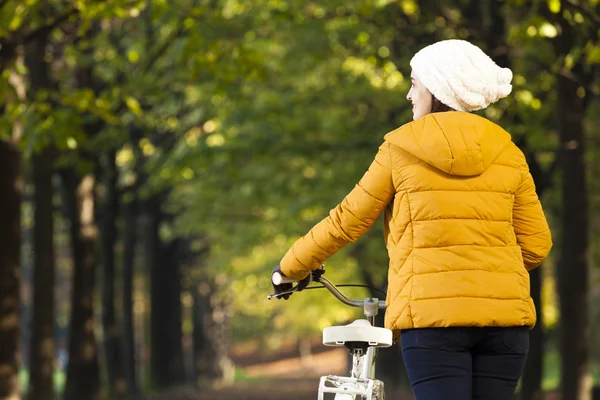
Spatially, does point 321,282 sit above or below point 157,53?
below

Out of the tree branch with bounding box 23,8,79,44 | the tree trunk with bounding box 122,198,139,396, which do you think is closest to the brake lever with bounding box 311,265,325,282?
the tree branch with bounding box 23,8,79,44

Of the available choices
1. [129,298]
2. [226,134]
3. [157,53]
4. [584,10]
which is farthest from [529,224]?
[129,298]

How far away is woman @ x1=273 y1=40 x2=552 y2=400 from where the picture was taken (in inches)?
158

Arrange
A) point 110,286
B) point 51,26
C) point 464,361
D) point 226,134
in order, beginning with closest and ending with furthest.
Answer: point 464,361
point 51,26
point 226,134
point 110,286

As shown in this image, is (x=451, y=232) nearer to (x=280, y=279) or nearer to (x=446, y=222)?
(x=446, y=222)

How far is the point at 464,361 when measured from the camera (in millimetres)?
4020

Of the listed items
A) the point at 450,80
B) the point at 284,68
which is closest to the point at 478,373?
the point at 450,80

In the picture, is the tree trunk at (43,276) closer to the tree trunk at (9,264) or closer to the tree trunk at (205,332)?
the tree trunk at (9,264)

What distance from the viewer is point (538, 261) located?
443 centimetres

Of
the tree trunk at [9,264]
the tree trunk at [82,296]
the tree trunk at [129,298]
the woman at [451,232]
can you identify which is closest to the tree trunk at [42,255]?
the tree trunk at [82,296]

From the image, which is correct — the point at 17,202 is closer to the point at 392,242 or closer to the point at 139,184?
the point at 392,242

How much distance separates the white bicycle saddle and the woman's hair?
29.4 inches

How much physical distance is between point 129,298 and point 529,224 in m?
23.7

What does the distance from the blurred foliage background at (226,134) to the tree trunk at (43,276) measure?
0.9 inches
